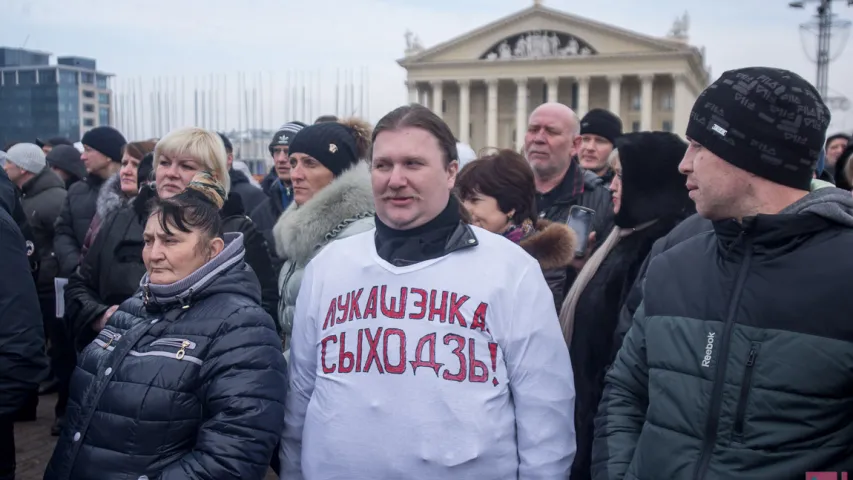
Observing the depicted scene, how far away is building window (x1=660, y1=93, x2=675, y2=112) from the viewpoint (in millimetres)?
55850

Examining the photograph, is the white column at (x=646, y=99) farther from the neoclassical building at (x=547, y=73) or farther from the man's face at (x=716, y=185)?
the man's face at (x=716, y=185)

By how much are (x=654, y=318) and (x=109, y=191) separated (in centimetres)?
445

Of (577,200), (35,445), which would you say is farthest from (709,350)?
(35,445)

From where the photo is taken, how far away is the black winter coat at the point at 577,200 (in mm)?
4379

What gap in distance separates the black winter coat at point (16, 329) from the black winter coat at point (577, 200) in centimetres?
268

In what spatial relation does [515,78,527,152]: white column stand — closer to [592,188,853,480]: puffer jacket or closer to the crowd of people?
the crowd of people

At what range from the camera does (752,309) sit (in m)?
1.86

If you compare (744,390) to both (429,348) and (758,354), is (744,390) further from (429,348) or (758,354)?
(429,348)

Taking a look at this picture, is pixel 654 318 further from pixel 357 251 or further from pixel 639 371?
pixel 357 251

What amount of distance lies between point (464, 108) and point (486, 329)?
57542 mm

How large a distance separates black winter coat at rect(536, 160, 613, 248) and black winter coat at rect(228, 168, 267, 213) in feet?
10.8

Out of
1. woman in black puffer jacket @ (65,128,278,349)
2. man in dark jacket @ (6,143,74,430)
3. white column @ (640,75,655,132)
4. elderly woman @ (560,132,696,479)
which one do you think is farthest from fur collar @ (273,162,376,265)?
white column @ (640,75,655,132)

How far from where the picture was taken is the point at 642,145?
10.8 feet

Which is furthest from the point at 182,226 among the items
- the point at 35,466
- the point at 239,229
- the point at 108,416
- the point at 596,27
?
the point at 596,27
